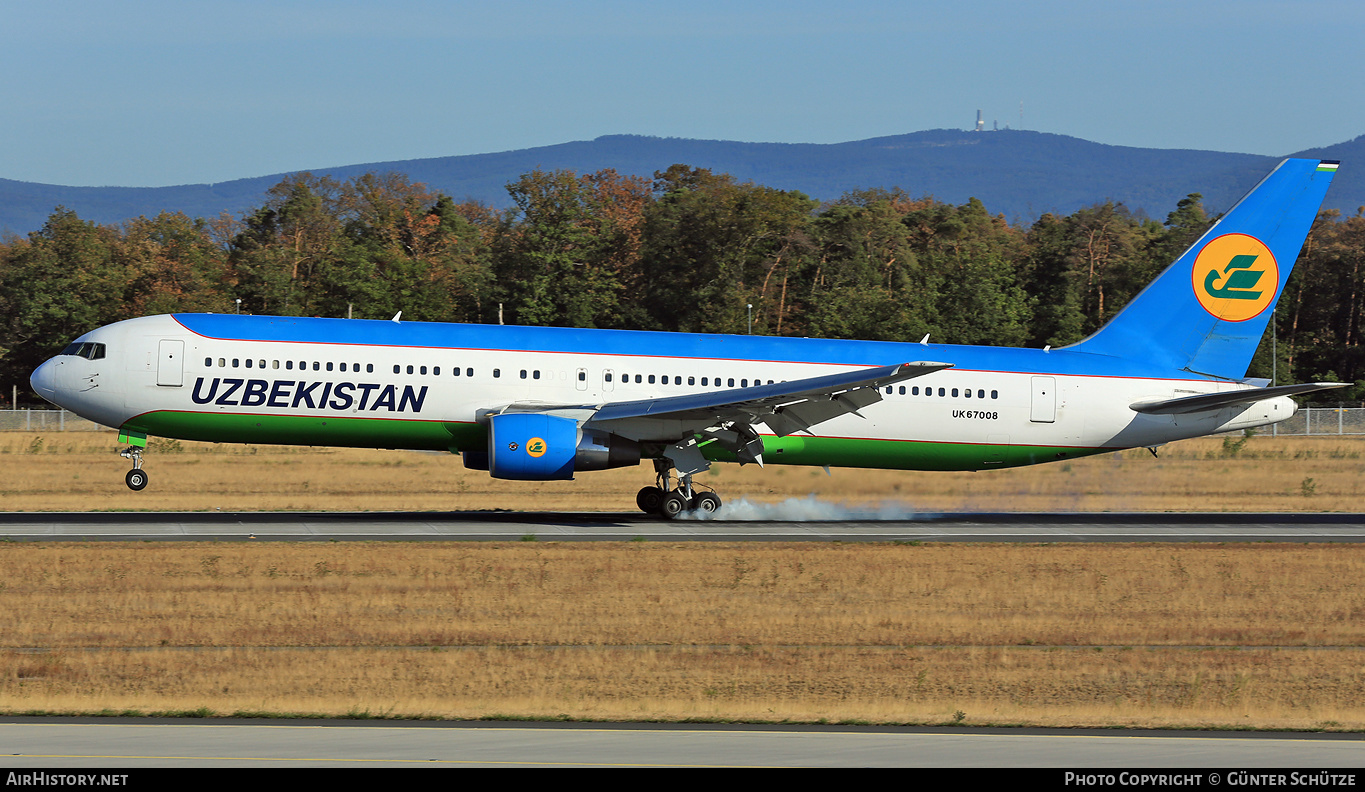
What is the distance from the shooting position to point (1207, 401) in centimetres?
3203

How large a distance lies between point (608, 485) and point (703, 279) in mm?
49699

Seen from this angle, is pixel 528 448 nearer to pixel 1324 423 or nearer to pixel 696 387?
pixel 696 387

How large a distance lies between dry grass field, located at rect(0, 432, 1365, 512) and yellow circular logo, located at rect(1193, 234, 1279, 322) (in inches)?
235

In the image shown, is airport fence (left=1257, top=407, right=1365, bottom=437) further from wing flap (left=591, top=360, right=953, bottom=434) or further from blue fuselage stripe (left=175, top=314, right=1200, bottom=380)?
wing flap (left=591, top=360, right=953, bottom=434)

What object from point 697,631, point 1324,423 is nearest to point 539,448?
point 697,631

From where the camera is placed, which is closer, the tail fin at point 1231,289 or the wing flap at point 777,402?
the wing flap at point 777,402

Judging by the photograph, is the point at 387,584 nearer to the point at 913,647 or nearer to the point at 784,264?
the point at 913,647

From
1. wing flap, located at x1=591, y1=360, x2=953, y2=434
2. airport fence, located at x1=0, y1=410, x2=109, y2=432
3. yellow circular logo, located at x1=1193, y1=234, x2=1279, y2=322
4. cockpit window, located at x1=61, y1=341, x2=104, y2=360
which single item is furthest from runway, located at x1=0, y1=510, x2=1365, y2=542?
airport fence, located at x1=0, y1=410, x2=109, y2=432

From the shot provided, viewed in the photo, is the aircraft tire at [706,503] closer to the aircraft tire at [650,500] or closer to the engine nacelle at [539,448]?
the aircraft tire at [650,500]

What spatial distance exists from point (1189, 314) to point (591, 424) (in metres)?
15.6

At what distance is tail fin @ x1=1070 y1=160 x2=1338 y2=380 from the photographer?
33.9 metres

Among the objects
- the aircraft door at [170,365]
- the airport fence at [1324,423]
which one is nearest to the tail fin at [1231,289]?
the aircraft door at [170,365]

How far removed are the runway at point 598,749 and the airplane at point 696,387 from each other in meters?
15.6

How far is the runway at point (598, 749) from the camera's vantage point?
10453 mm
